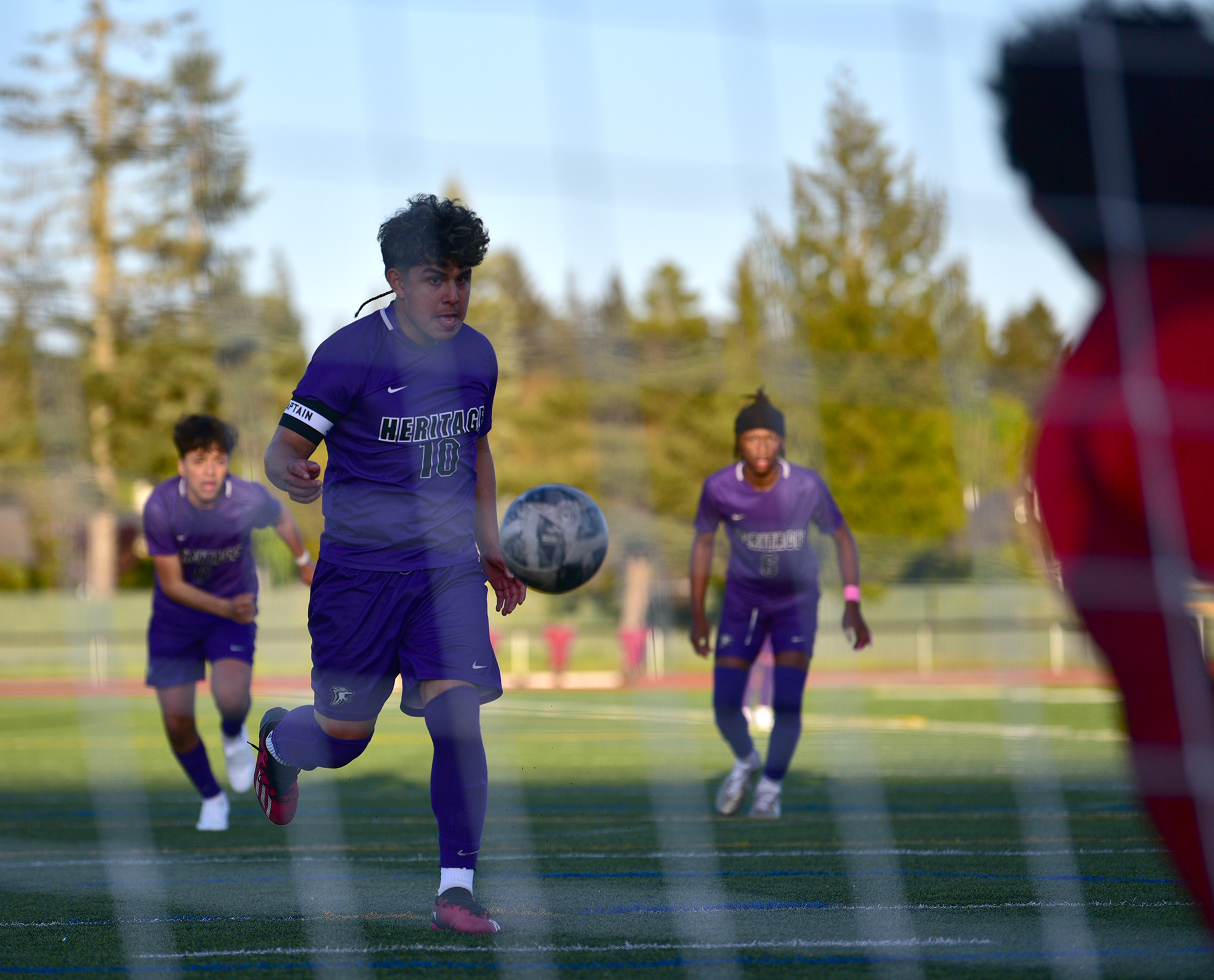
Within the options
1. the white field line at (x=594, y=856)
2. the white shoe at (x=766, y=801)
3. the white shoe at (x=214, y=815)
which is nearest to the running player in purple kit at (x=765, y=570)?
the white shoe at (x=766, y=801)

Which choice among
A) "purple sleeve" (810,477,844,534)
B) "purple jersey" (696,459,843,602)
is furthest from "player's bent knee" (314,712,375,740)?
"purple sleeve" (810,477,844,534)

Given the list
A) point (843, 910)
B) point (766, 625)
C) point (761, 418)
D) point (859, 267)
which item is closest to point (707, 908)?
point (843, 910)

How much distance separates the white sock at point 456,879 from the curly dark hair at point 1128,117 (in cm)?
250

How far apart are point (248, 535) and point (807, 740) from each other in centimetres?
592

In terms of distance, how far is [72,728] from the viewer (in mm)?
14164

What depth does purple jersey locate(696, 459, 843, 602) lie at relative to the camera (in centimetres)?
729

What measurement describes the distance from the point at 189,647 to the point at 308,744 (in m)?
2.83

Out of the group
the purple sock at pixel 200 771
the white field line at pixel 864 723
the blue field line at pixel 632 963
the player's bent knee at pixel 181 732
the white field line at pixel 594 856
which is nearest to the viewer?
Result: the blue field line at pixel 632 963

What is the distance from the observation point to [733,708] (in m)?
7.32

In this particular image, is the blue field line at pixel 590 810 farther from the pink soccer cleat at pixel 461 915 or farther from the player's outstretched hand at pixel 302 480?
the player's outstretched hand at pixel 302 480

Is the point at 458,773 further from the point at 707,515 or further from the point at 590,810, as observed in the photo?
the point at 707,515

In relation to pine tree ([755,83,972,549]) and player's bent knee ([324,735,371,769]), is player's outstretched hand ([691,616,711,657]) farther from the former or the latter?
player's bent knee ([324,735,371,769])

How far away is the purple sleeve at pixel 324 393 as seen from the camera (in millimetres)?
4227

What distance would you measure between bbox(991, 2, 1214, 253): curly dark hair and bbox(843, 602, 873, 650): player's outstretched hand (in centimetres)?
465
